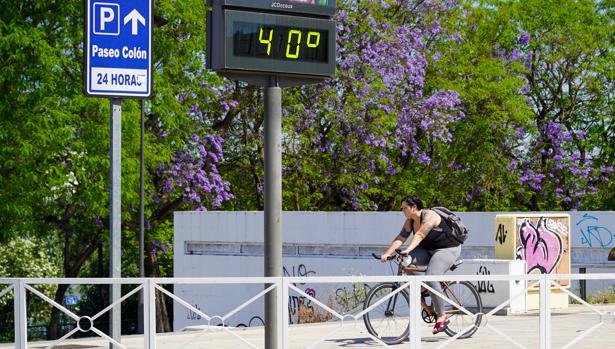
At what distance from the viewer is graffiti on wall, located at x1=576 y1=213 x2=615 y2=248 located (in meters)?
25.4

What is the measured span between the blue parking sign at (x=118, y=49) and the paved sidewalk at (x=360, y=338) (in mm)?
3267

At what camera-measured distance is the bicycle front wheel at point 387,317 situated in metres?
12.9

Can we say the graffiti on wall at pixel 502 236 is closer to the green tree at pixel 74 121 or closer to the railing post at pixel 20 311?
the railing post at pixel 20 311

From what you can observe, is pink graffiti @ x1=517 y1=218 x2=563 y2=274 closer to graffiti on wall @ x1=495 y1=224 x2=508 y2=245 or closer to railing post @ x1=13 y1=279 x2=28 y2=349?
graffiti on wall @ x1=495 y1=224 x2=508 y2=245

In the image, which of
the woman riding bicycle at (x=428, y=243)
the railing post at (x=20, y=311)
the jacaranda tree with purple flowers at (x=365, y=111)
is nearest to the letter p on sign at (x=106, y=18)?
the railing post at (x=20, y=311)

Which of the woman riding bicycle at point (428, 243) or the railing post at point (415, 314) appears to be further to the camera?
the woman riding bicycle at point (428, 243)

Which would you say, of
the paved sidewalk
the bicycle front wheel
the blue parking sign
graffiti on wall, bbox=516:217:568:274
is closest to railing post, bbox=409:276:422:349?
the paved sidewalk

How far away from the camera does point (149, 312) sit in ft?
34.1

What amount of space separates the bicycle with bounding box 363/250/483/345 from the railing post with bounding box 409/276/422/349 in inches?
56.3

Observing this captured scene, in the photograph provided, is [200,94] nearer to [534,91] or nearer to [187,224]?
[187,224]

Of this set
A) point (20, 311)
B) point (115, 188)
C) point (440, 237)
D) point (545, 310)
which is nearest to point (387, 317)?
point (440, 237)

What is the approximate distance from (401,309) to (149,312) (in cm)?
346

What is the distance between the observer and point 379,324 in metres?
13.2

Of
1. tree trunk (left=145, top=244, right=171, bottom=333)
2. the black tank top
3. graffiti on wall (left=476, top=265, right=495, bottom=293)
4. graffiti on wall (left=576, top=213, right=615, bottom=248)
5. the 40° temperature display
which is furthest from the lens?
tree trunk (left=145, top=244, right=171, bottom=333)
